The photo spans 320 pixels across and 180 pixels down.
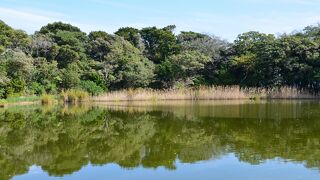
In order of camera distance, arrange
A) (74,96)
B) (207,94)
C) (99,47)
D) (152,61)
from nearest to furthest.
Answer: (207,94), (74,96), (99,47), (152,61)

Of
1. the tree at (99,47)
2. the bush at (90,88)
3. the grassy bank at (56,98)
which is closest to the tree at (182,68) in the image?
the tree at (99,47)

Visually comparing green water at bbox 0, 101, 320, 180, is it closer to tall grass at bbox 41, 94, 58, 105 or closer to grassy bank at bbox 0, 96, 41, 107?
grassy bank at bbox 0, 96, 41, 107

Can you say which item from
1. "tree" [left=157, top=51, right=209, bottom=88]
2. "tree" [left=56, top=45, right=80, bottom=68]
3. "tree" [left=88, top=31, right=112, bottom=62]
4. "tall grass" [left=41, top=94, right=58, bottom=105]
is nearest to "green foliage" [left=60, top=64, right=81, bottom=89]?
"tree" [left=56, top=45, right=80, bottom=68]

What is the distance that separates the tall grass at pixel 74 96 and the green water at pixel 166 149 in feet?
35.9

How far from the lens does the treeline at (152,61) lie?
23.8 m

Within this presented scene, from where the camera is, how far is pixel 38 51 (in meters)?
27.3

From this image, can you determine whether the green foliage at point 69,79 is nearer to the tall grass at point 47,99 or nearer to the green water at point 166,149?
the tall grass at point 47,99

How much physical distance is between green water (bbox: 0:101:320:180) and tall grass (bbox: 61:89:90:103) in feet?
35.9

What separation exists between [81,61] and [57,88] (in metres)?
3.32

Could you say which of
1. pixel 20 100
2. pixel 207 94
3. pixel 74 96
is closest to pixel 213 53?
pixel 207 94

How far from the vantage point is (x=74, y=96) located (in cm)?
2291

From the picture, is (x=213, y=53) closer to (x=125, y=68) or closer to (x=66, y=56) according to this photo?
(x=125, y=68)

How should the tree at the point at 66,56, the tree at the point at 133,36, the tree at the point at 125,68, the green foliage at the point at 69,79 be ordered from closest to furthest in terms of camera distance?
1. the green foliage at the point at 69,79
2. the tree at the point at 125,68
3. the tree at the point at 66,56
4. the tree at the point at 133,36

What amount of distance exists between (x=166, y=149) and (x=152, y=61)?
2266cm
